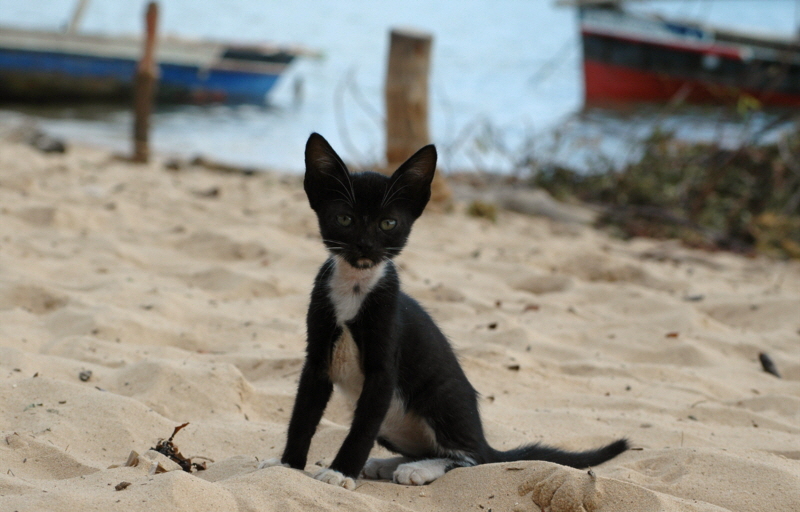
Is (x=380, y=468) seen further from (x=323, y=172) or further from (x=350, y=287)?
(x=323, y=172)

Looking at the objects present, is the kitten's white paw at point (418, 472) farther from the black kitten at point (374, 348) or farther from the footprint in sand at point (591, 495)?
the footprint in sand at point (591, 495)

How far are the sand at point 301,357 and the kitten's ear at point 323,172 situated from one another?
0.89 meters

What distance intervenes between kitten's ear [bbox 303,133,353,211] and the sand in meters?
0.89

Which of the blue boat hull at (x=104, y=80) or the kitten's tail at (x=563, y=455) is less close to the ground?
the blue boat hull at (x=104, y=80)

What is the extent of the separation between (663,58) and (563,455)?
18828mm

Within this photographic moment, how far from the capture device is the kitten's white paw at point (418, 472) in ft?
8.63

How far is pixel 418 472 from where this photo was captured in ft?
8.69

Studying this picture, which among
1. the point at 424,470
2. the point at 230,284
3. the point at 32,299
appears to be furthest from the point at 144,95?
the point at 424,470

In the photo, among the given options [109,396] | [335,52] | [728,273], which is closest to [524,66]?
[335,52]

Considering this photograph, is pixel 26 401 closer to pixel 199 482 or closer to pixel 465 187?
pixel 199 482

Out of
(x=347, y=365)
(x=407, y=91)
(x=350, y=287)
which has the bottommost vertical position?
(x=347, y=365)

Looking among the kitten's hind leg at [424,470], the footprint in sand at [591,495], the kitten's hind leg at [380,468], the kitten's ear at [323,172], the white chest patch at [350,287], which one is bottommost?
the kitten's hind leg at [380,468]

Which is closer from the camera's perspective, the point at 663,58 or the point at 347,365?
the point at 347,365

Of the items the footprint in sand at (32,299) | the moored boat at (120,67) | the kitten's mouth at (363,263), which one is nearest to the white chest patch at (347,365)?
the kitten's mouth at (363,263)
